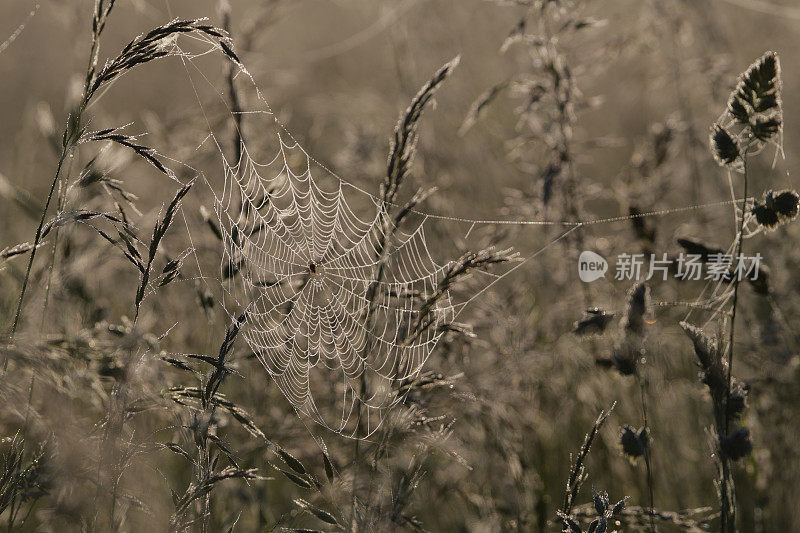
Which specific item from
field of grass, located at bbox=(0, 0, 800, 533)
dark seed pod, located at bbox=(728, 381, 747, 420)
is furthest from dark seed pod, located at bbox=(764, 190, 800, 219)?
dark seed pod, located at bbox=(728, 381, 747, 420)

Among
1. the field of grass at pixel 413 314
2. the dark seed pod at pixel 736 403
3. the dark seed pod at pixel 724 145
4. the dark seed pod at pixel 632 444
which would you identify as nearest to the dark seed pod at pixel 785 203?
the field of grass at pixel 413 314

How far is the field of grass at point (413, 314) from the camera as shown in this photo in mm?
1361

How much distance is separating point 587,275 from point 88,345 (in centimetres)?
155

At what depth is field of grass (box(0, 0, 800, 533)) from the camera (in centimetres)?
136

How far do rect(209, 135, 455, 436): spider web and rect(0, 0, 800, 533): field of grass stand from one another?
0.08 ft

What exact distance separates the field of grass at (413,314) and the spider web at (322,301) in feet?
0.08

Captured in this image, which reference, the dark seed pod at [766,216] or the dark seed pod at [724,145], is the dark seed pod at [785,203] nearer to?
the dark seed pod at [766,216]

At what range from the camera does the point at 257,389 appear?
88.1 inches

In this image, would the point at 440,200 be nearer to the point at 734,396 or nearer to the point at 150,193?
the point at 734,396

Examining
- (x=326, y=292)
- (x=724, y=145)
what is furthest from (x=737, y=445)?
(x=326, y=292)

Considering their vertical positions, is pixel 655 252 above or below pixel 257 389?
above

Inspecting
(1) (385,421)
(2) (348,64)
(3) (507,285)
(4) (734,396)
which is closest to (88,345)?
(1) (385,421)

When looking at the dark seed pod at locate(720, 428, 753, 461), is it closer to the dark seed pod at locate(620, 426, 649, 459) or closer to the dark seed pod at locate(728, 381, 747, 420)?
the dark seed pod at locate(728, 381, 747, 420)

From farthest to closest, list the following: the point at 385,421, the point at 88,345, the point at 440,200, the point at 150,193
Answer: the point at 150,193
the point at 440,200
the point at 385,421
the point at 88,345
